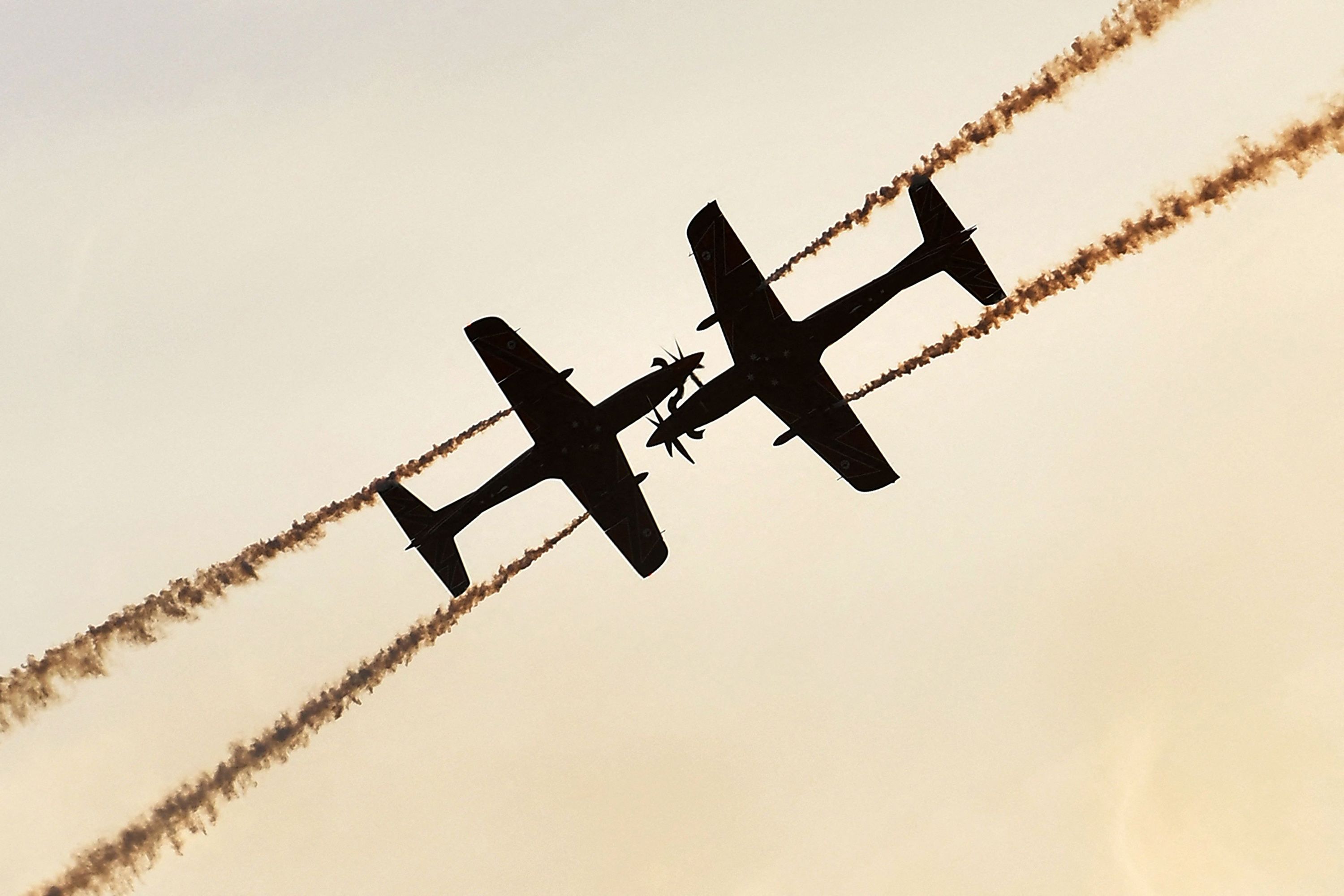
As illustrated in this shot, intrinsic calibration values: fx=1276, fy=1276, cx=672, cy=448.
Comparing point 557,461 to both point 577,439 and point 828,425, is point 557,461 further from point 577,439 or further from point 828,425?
point 828,425

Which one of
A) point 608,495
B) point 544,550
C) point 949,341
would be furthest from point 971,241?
point 544,550

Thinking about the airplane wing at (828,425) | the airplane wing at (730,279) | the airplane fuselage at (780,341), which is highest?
the airplane wing at (730,279)

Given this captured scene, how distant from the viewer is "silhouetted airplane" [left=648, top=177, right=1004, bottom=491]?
4147 centimetres

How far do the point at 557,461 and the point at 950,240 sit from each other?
15024 millimetres

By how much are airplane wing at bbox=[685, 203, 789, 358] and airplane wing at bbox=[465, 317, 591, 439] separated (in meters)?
5.63

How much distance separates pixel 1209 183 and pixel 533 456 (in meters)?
23.8

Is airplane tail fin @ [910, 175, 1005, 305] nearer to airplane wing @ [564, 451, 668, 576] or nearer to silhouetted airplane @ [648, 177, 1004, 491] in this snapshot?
silhouetted airplane @ [648, 177, 1004, 491]

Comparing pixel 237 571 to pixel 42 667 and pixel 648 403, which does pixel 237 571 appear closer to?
pixel 42 667

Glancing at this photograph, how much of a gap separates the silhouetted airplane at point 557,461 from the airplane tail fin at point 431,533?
0.03 metres

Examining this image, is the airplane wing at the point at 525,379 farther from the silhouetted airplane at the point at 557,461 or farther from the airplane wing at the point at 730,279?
the airplane wing at the point at 730,279

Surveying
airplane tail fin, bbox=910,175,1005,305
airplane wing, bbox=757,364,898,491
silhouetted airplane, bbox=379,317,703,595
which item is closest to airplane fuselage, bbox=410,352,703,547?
silhouetted airplane, bbox=379,317,703,595

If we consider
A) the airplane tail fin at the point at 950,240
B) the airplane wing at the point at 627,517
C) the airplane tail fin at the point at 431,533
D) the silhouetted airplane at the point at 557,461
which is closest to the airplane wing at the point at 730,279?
the silhouetted airplane at the point at 557,461

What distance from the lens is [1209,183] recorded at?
1612 inches

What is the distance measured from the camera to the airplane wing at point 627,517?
44.8m
